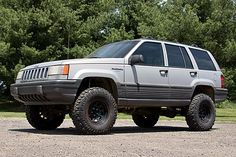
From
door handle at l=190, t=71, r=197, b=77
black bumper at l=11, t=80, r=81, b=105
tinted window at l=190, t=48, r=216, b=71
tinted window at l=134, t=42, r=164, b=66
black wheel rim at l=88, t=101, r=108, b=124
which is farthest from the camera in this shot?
tinted window at l=190, t=48, r=216, b=71

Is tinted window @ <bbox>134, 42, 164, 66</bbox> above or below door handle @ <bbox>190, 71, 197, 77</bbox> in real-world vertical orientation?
above

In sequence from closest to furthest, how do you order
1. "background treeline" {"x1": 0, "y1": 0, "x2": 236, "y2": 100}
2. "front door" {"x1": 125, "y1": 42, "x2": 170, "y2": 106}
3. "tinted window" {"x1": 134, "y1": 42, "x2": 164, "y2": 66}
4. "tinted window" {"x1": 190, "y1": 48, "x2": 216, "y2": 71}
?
"front door" {"x1": 125, "y1": 42, "x2": 170, "y2": 106} → "tinted window" {"x1": 134, "y1": 42, "x2": 164, "y2": 66} → "tinted window" {"x1": 190, "y1": 48, "x2": 216, "y2": 71} → "background treeline" {"x1": 0, "y1": 0, "x2": 236, "y2": 100}

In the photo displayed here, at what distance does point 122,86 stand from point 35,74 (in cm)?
181

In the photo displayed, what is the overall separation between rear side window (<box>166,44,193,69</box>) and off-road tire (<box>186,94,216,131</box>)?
84cm

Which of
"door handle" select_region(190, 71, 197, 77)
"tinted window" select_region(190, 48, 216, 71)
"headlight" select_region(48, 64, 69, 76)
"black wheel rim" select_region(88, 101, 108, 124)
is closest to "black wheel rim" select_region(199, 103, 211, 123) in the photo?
"door handle" select_region(190, 71, 197, 77)

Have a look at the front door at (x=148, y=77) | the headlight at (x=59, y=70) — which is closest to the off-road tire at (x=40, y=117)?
the headlight at (x=59, y=70)

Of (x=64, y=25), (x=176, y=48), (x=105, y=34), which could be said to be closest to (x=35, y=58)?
(x=64, y=25)

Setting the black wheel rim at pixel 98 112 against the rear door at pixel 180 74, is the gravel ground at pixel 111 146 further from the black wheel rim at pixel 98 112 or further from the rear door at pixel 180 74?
the rear door at pixel 180 74

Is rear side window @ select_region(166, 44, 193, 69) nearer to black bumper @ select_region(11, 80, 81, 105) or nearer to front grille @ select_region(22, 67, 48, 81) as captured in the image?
black bumper @ select_region(11, 80, 81, 105)

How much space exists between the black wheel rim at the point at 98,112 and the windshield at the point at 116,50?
47.2 inches

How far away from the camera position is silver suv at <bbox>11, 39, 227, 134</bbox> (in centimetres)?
964

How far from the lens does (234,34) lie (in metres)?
34.6

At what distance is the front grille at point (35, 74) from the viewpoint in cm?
989

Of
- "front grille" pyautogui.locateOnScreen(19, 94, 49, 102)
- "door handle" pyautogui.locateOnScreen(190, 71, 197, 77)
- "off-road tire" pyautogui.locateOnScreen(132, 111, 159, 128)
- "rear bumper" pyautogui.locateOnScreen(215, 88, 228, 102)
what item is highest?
"door handle" pyautogui.locateOnScreen(190, 71, 197, 77)
